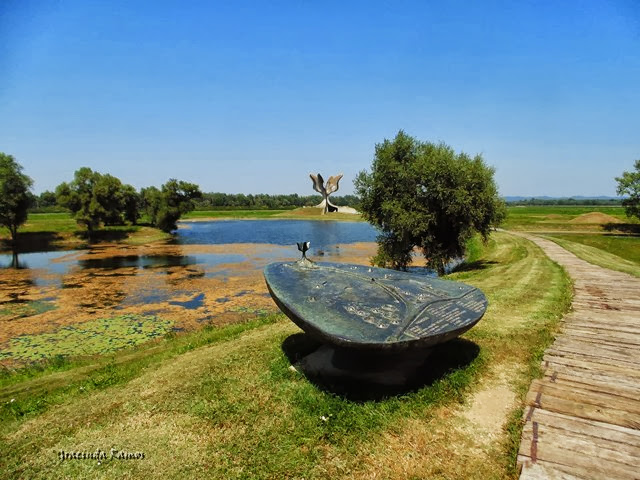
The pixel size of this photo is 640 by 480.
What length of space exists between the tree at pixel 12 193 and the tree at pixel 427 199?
1830 inches

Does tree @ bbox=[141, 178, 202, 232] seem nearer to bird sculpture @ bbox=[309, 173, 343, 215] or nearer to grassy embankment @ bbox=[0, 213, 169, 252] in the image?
grassy embankment @ bbox=[0, 213, 169, 252]

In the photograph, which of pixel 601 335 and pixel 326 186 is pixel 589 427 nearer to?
pixel 601 335

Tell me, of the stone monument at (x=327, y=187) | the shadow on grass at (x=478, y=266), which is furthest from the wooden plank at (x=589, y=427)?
the stone monument at (x=327, y=187)

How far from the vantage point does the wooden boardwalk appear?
12.5 ft

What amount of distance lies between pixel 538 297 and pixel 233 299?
15.5 meters

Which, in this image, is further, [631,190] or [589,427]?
[631,190]

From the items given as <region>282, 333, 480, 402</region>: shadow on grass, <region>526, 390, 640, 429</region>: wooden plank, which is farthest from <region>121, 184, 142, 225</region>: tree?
<region>526, 390, 640, 429</region>: wooden plank

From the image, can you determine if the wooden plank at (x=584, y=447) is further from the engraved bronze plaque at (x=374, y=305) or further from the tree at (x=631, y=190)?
the tree at (x=631, y=190)

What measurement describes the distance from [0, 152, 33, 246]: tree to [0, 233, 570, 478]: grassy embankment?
47.6 metres

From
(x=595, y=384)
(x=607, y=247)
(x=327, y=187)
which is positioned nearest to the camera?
(x=595, y=384)

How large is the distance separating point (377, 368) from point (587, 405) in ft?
10.4

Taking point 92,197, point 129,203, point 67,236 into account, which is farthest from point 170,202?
point 67,236

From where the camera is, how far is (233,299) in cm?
2008

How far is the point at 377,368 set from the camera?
6.28m
